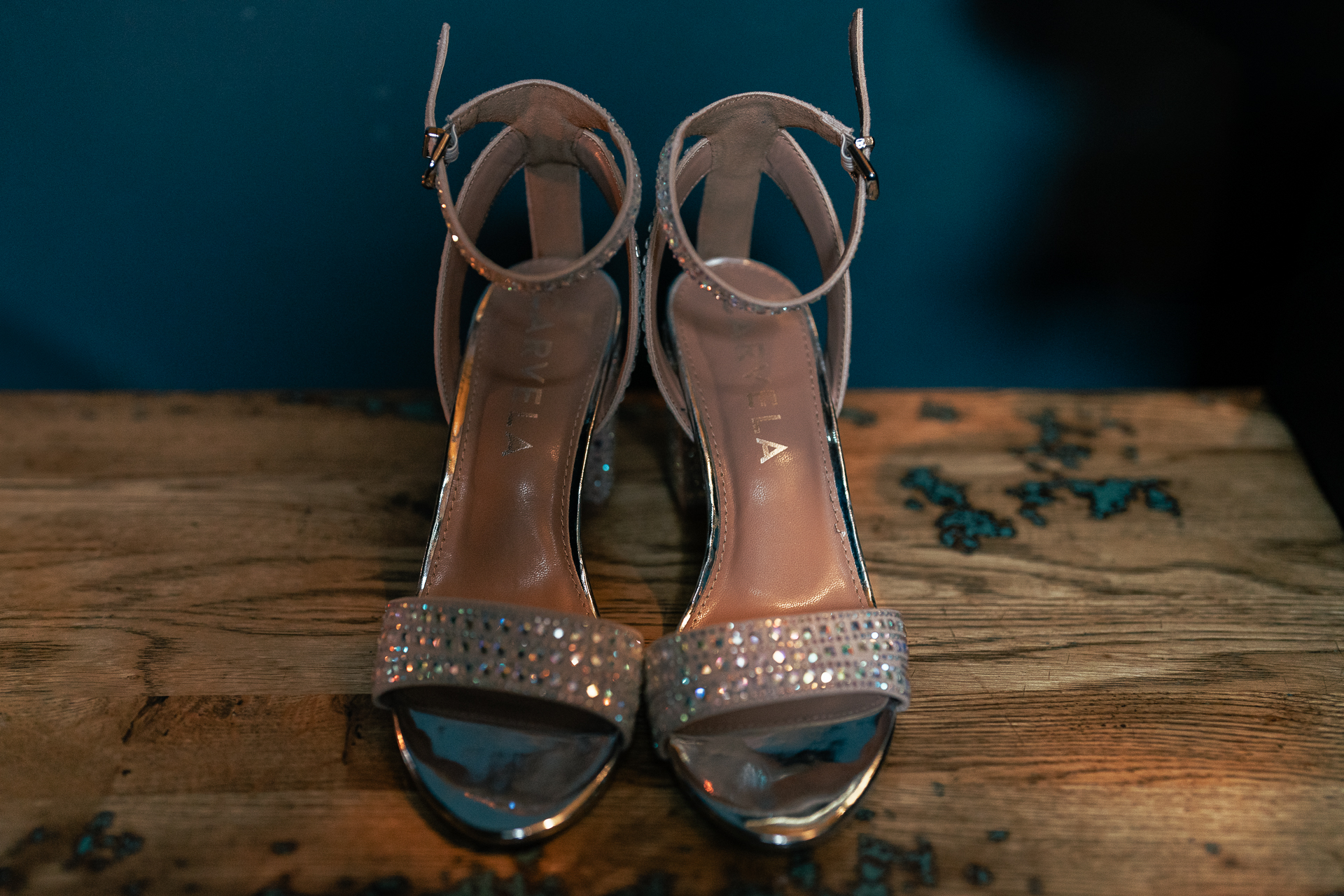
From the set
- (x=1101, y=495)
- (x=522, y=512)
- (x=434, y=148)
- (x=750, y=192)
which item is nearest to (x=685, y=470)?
(x=522, y=512)

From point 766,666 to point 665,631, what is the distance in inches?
7.6

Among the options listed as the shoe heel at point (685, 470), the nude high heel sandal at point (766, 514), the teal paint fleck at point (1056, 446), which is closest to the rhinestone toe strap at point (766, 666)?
the nude high heel sandal at point (766, 514)

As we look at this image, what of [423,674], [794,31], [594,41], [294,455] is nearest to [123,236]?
[294,455]

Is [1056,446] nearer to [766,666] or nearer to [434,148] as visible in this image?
[766,666]

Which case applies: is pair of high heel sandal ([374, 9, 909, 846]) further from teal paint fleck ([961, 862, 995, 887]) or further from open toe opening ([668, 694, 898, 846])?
teal paint fleck ([961, 862, 995, 887])

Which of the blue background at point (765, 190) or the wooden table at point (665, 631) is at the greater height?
the blue background at point (765, 190)

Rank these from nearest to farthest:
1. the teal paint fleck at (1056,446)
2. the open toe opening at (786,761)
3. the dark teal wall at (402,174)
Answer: the open toe opening at (786,761)
the dark teal wall at (402,174)
the teal paint fleck at (1056,446)

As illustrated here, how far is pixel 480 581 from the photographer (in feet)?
2.42

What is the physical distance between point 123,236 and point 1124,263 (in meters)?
1.31

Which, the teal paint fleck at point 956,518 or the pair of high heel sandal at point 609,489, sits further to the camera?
the teal paint fleck at point 956,518

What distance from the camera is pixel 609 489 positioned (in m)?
0.92

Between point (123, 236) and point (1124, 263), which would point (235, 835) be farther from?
point (1124, 263)

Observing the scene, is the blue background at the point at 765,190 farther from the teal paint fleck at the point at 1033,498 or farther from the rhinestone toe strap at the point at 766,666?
the rhinestone toe strap at the point at 766,666

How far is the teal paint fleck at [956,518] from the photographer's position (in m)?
0.91
